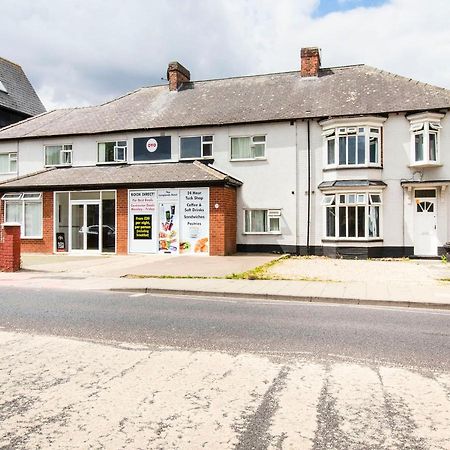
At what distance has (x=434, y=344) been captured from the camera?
648 centimetres

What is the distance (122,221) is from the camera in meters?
22.8

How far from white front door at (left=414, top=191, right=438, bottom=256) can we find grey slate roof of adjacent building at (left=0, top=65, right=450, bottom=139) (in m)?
4.24

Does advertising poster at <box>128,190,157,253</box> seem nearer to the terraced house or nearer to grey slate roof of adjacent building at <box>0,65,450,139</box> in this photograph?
the terraced house

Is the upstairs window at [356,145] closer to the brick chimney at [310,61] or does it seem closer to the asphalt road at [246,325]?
the brick chimney at [310,61]

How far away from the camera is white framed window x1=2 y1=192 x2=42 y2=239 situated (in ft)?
78.4

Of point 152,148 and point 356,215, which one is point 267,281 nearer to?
point 356,215

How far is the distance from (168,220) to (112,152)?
6042mm

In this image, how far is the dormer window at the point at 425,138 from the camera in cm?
2061

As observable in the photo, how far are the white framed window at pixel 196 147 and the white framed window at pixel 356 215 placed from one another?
22.1ft

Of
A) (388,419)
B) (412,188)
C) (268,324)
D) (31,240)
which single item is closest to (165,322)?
(268,324)

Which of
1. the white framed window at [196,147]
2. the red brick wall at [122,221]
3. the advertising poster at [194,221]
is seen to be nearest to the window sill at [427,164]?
the advertising poster at [194,221]

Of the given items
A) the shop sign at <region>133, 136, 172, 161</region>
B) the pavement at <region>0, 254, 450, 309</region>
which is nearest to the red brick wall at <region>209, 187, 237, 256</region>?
the pavement at <region>0, 254, 450, 309</region>

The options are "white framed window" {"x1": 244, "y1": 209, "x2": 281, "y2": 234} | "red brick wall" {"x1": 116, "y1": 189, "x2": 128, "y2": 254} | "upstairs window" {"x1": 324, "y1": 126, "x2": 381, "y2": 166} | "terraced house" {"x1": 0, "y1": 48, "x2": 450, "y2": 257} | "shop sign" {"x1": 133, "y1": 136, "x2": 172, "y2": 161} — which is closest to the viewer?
"terraced house" {"x1": 0, "y1": 48, "x2": 450, "y2": 257}

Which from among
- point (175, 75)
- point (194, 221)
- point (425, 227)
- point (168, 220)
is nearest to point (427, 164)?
point (425, 227)
